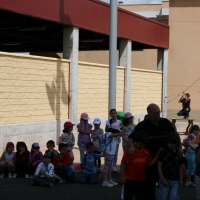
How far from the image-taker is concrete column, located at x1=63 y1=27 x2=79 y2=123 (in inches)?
735

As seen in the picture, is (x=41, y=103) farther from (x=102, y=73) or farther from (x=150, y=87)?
(x=150, y=87)

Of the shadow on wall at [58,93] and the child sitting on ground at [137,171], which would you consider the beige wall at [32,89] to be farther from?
the child sitting on ground at [137,171]

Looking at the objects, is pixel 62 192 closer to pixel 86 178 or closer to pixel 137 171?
pixel 86 178

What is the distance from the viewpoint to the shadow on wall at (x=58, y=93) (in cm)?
1817

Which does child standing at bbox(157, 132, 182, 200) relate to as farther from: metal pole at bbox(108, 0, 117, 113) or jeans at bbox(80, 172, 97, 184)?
metal pole at bbox(108, 0, 117, 113)

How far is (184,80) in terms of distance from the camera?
35438mm

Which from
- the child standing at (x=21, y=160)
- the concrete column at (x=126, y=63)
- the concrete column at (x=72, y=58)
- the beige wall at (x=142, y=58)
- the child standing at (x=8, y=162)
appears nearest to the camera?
the child standing at (x=8, y=162)

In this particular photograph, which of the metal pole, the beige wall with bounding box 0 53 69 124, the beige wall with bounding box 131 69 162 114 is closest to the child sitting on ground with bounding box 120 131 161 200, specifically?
the metal pole

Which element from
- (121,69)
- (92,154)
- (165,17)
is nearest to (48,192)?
(92,154)

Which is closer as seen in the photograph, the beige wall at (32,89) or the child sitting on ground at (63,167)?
the child sitting on ground at (63,167)

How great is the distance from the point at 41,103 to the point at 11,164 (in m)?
5.85

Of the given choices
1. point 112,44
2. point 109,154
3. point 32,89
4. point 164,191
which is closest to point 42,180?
point 109,154

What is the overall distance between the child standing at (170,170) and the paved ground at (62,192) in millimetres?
2637

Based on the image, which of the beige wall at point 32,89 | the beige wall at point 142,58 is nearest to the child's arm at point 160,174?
the beige wall at point 32,89
